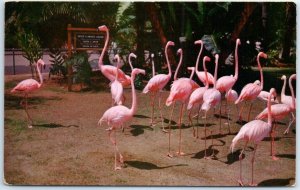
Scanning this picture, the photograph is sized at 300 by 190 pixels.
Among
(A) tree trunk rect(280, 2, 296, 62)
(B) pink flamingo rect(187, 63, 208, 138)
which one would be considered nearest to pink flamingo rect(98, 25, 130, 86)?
(B) pink flamingo rect(187, 63, 208, 138)

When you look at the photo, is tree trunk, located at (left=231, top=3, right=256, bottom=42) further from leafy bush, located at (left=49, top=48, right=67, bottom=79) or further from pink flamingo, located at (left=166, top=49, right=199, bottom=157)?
leafy bush, located at (left=49, top=48, right=67, bottom=79)

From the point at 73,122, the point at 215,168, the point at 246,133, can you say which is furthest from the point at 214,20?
the point at 73,122

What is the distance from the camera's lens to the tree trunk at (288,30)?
373cm

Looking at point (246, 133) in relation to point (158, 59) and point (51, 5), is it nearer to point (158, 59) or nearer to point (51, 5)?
point (158, 59)

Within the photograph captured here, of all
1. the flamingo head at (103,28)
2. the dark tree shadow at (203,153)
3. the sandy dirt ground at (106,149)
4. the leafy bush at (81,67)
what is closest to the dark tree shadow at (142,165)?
the sandy dirt ground at (106,149)

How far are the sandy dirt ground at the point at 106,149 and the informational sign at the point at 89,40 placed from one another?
1.29 ft

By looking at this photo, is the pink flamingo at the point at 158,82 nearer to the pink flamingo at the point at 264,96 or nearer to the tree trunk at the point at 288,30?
the pink flamingo at the point at 264,96

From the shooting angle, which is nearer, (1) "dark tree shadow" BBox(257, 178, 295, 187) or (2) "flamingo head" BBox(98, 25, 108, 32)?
(1) "dark tree shadow" BBox(257, 178, 295, 187)

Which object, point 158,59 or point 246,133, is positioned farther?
point 158,59

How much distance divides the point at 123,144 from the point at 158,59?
797 millimetres

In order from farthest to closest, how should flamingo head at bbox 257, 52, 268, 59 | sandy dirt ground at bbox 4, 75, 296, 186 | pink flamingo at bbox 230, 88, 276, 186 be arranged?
flamingo head at bbox 257, 52, 268, 59
sandy dirt ground at bbox 4, 75, 296, 186
pink flamingo at bbox 230, 88, 276, 186

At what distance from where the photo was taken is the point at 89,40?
3.88 m

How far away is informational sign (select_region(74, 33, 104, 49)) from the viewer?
12.7ft

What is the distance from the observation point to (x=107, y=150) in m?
3.83
